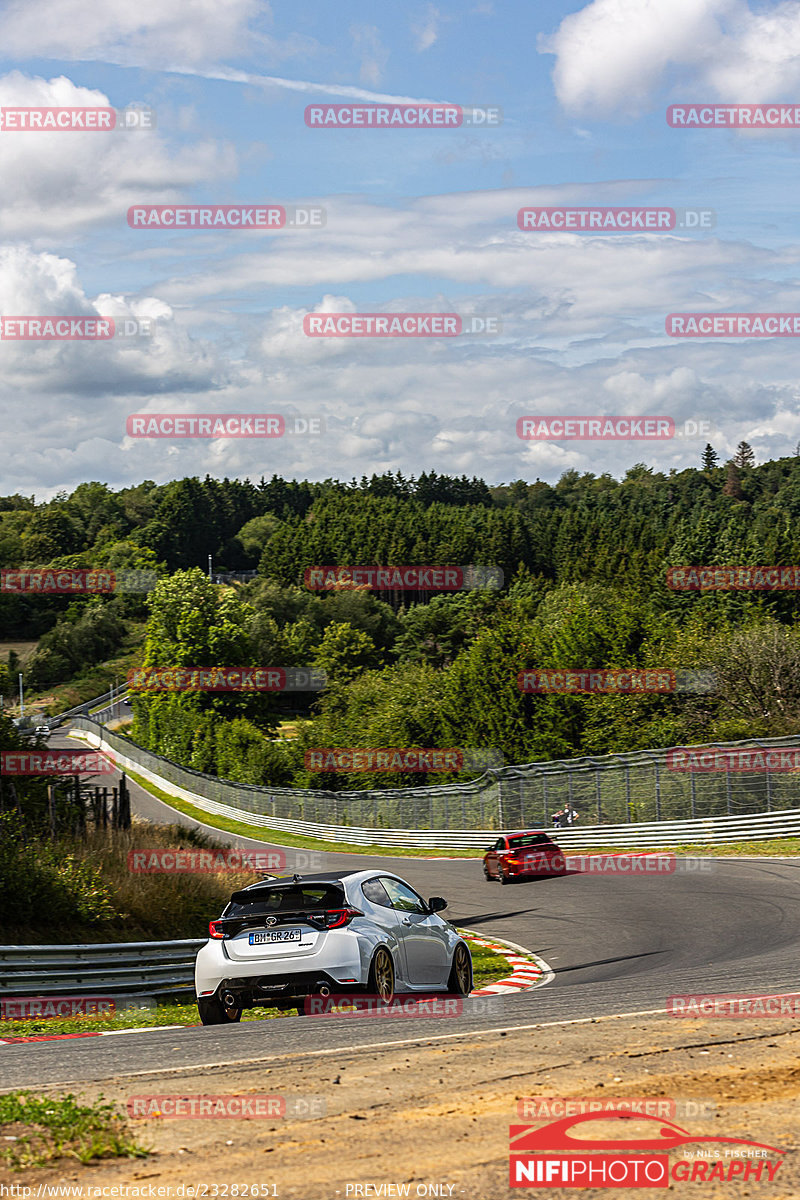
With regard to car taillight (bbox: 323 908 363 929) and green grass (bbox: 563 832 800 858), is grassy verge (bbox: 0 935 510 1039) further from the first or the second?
green grass (bbox: 563 832 800 858)

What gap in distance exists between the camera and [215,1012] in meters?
10.4

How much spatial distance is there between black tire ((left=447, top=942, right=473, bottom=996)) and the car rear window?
2061 millimetres

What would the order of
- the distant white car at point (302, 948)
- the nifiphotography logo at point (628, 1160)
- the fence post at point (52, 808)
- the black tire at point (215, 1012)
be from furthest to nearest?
the fence post at point (52, 808) → the black tire at point (215, 1012) → the distant white car at point (302, 948) → the nifiphotography logo at point (628, 1160)

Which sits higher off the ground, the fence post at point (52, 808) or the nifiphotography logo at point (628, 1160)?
the nifiphotography logo at point (628, 1160)

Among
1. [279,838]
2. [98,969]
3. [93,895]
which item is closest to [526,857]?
[93,895]

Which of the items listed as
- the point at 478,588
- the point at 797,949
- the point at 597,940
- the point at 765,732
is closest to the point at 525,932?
the point at 597,940

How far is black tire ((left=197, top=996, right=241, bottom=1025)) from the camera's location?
10.3m

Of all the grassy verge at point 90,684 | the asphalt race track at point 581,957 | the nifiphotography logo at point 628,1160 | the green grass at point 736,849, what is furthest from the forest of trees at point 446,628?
the nifiphotography logo at point 628,1160

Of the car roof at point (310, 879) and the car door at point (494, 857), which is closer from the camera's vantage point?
the car roof at point (310, 879)

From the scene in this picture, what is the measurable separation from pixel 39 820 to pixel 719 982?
1410 centimetres

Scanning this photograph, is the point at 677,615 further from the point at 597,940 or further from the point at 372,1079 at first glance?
the point at 372,1079

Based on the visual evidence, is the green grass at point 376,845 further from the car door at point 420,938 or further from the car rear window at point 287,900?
the car rear window at point 287,900

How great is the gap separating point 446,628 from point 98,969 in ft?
351

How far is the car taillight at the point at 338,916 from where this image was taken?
10.1 meters
